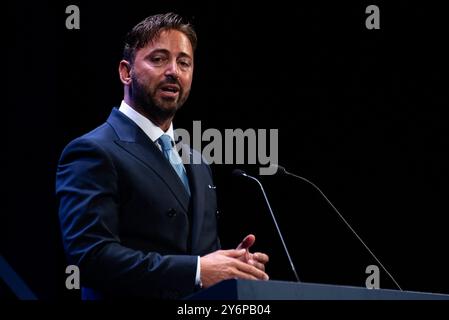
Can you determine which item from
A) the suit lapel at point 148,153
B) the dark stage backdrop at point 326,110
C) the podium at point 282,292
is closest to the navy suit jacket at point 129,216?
the suit lapel at point 148,153

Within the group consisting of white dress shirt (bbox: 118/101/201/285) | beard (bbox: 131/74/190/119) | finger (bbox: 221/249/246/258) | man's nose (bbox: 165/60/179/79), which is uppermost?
man's nose (bbox: 165/60/179/79)

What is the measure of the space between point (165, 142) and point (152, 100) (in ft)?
0.54

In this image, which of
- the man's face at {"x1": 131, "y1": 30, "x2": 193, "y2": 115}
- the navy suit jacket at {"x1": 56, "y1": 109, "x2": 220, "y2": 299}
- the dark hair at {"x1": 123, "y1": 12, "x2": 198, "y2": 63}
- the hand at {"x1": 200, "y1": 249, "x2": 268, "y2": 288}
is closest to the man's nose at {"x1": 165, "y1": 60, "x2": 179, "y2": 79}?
the man's face at {"x1": 131, "y1": 30, "x2": 193, "y2": 115}

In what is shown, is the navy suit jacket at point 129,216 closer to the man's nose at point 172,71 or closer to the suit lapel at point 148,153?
the suit lapel at point 148,153

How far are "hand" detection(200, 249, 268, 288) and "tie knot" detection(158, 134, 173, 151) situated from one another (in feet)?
2.14

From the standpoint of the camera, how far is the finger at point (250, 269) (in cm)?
193

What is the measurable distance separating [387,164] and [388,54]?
621 mm

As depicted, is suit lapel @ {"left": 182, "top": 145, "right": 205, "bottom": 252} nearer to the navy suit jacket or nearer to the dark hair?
the navy suit jacket

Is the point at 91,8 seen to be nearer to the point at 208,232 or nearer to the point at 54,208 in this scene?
the point at 54,208

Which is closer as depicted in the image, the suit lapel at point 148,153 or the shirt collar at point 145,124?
the suit lapel at point 148,153

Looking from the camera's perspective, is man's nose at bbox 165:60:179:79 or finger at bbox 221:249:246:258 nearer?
finger at bbox 221:249:246:258

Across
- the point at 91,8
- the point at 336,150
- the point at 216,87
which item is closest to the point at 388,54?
the point at 336,150

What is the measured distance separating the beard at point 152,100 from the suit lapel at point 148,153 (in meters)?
0.11

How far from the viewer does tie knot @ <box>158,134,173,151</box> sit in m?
2.58
